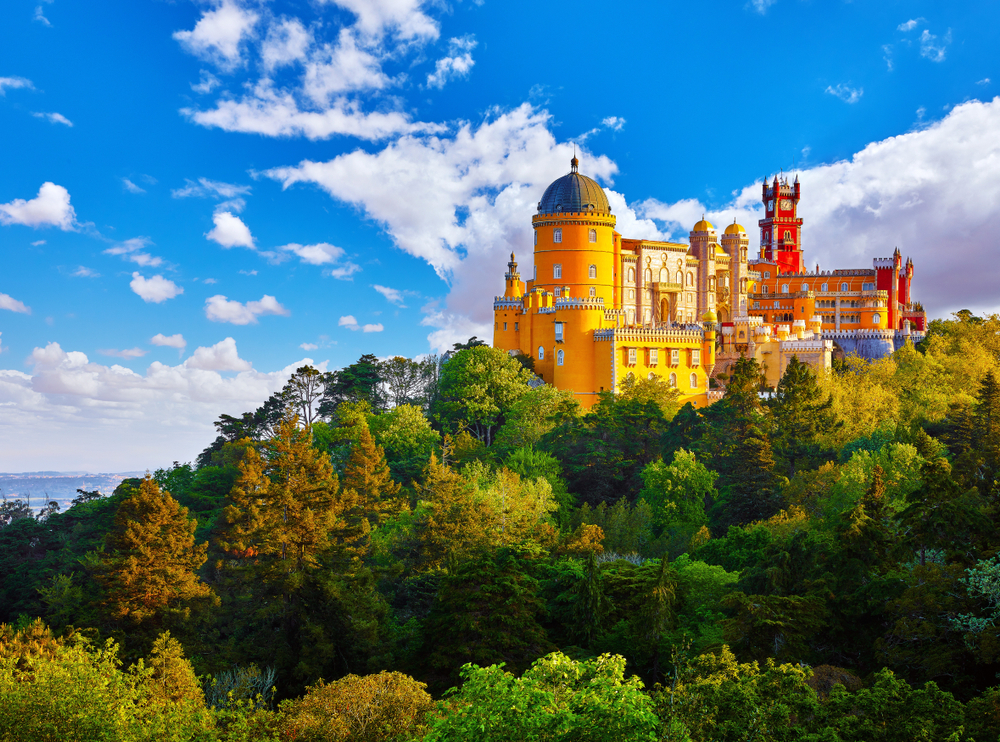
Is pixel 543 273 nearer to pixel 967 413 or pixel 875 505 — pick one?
pixel 967 413

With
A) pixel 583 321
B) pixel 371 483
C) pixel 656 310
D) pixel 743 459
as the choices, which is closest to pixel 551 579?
pixel 371 483

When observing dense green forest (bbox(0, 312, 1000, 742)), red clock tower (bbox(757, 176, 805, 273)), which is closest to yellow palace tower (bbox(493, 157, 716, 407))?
dense green forest (bbox(0, 312, 1000, 742))

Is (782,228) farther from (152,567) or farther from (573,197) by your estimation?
(152,567)

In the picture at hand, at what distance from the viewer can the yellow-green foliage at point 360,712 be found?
81.4 feet

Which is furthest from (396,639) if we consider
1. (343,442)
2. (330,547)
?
(343,442)

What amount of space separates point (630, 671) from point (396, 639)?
31.5 ft

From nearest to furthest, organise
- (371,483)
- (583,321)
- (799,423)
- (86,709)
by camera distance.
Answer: (86,709), (371,483), (799,423), (583,321)

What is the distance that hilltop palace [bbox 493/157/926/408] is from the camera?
69562 millimetres

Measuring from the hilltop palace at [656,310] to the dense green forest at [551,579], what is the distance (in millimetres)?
3949

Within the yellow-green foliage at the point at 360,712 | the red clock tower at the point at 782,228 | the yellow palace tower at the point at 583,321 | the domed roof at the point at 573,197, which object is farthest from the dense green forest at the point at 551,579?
the red clock tower at the point at 782,228

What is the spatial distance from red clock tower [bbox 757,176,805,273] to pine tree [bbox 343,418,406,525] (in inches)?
2413

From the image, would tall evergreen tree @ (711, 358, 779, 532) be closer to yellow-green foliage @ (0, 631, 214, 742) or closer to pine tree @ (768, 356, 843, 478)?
pine tree @ (768, 356, 843, 478)

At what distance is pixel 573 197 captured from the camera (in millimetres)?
74000

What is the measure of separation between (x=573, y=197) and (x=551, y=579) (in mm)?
41657
